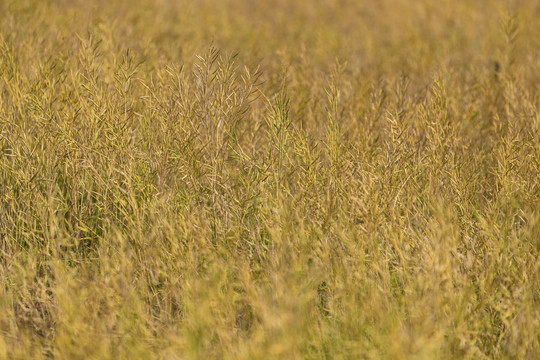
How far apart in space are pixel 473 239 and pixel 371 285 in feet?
2.11

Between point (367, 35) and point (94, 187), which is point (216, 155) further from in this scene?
point (367, 35)

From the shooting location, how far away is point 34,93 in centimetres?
281

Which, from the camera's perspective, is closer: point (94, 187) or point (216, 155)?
point (216, 155)

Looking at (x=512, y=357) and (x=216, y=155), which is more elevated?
(x=216, y=155)

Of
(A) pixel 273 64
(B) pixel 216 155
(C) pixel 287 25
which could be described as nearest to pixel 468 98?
(A) pixel 273 64

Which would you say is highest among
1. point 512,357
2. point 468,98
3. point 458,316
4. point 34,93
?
point 34,93

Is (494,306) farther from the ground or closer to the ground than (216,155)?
closer to the ground

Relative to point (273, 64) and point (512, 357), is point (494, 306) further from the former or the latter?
point (273, 64)

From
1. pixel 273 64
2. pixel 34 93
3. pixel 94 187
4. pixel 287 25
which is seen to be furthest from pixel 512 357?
pixel 287 25

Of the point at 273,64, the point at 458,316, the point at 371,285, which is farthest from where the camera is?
the point at 273,64

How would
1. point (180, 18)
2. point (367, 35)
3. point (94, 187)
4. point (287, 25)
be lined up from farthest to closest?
point (287, 25) < point (367, 35) < point (180, 18) < point (94, 187)

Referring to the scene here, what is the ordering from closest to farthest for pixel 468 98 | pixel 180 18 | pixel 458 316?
pixel 458 316
pixel 468 98
pixel 180 18

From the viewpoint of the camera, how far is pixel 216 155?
2.52 metres

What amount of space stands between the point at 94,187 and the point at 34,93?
0.56 metres
